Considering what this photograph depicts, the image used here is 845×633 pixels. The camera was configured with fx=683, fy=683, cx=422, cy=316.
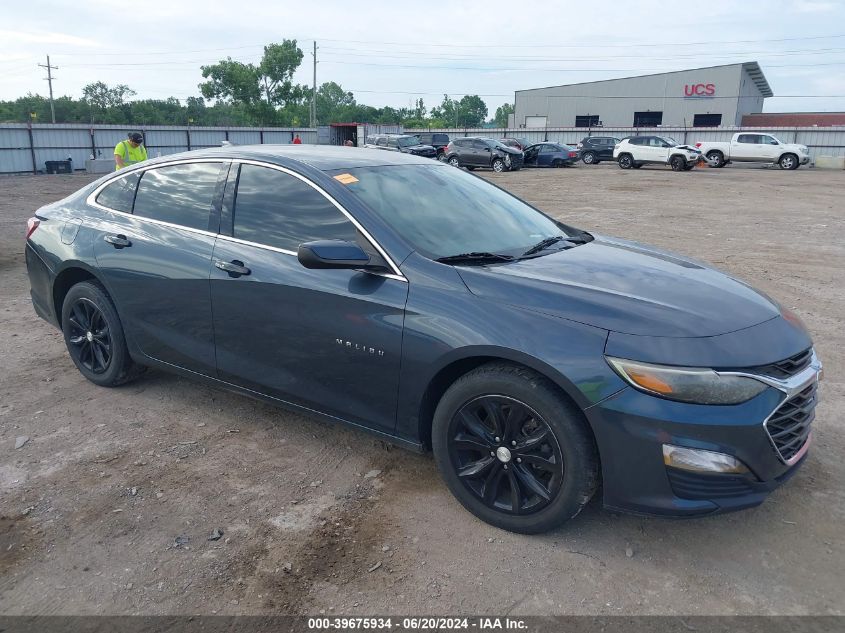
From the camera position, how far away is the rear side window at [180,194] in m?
4.10

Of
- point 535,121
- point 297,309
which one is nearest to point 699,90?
point 535,121

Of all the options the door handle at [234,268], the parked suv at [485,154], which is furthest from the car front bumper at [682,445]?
the parked suv at [485,154]

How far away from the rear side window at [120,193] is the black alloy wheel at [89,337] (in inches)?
26.2

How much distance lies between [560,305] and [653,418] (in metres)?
0.60

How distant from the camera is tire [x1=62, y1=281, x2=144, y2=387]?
4.54 metres

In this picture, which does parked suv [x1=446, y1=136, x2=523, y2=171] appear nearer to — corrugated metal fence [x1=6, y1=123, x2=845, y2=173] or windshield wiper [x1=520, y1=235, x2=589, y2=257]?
corrugated metal fence [x1=6, y1=123, x2=845, y2=173]

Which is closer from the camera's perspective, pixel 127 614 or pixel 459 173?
pixel 127 614

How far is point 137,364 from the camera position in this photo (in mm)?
4715

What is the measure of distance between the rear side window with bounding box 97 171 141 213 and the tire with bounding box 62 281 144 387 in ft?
1.81

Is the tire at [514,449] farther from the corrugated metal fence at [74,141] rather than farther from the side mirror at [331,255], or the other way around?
the corrugated metal fence at [74,141]

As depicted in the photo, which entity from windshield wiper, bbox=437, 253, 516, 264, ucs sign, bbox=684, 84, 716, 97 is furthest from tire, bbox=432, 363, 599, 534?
ucs sign, bbox=684, 84, 716, 97

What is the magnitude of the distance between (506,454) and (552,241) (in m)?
1.48

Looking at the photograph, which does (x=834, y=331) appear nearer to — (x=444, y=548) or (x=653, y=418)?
(x=653, y=418)

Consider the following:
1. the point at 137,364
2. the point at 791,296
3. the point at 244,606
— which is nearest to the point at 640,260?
the point at 244,606
